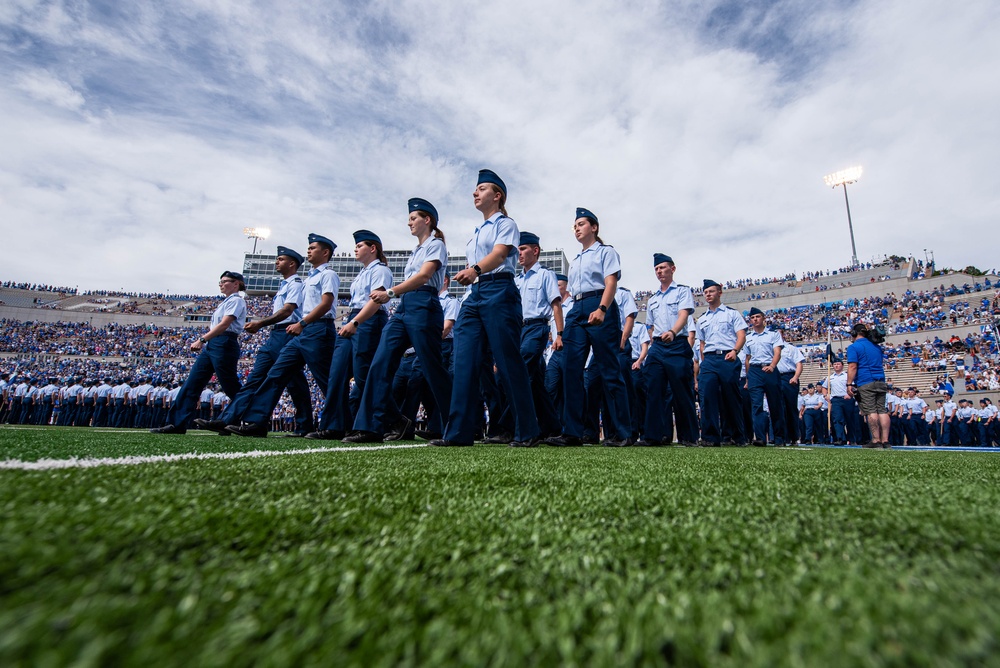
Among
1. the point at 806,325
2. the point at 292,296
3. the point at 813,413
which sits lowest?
the point at 813,413

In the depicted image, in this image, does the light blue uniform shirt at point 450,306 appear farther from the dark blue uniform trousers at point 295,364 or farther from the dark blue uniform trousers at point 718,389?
the dark blue uniform trousers at point 718,389

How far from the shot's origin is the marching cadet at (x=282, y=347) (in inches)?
206

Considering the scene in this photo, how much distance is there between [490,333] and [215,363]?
3.73 m

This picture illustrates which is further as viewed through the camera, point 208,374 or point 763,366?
point 763,366

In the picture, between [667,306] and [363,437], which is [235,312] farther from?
[667,306]

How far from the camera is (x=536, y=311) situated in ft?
19.9

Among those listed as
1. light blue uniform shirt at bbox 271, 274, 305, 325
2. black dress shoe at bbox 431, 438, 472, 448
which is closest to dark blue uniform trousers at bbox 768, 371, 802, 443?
black dress shoe at bbox 431, 438, 472, 448

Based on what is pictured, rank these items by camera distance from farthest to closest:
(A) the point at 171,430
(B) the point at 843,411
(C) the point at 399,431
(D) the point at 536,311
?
(B) the point at 843,411, (D) the point at 536,311, (A) the point at 171,430, (C) the point at 399,431

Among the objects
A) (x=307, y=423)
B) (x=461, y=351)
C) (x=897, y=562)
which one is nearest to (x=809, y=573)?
(x=897, y=562)

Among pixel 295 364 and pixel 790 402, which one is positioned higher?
pixel 295 364

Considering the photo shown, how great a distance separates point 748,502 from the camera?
1403 millimetres

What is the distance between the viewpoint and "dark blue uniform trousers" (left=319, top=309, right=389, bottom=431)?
534cm

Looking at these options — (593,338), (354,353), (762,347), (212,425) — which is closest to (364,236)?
(354,353)

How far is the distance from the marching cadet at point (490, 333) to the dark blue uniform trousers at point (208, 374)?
308cm
